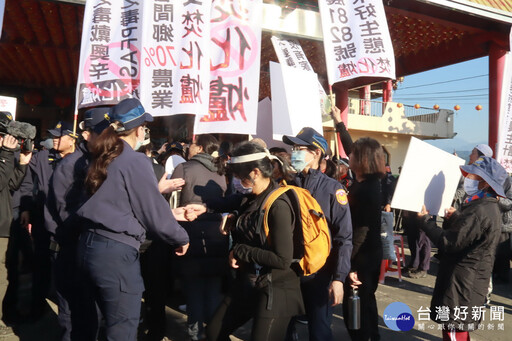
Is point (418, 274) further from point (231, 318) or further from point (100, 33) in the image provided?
point (100, 33)

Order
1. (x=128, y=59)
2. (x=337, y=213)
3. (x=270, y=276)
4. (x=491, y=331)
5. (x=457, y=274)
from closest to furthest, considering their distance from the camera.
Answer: (x=270, y=276) → (x=337, y=213) → (x=457, y=274) → (x=491, y=331) → (x=128, y=59)

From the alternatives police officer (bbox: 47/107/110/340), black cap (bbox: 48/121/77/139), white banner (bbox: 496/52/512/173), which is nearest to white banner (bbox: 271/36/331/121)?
white banner (bbox: 496/52/512/173)

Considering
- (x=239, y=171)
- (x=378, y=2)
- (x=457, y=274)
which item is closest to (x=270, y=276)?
(x=239, y=171)

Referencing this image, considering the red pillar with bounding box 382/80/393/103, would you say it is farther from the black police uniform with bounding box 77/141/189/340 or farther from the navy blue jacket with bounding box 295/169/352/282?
the black police uniform with bounding box 77/141/189/340

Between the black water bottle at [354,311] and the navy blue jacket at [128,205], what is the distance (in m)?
1.48

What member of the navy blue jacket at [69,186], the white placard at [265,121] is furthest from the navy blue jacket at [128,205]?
the white placard at [265,121]

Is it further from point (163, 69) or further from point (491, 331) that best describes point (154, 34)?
point (491, 331)

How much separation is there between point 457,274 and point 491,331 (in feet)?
6.24

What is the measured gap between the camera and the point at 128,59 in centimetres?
495

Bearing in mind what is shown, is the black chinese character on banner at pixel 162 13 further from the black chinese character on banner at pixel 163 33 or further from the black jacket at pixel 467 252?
the black jacket at pixel 467 252

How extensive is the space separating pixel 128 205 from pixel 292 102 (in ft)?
11.8

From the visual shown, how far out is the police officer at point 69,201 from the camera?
257 centimetres

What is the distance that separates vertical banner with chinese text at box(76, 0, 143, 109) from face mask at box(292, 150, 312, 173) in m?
2.68

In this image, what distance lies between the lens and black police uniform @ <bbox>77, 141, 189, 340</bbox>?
7.28ft
